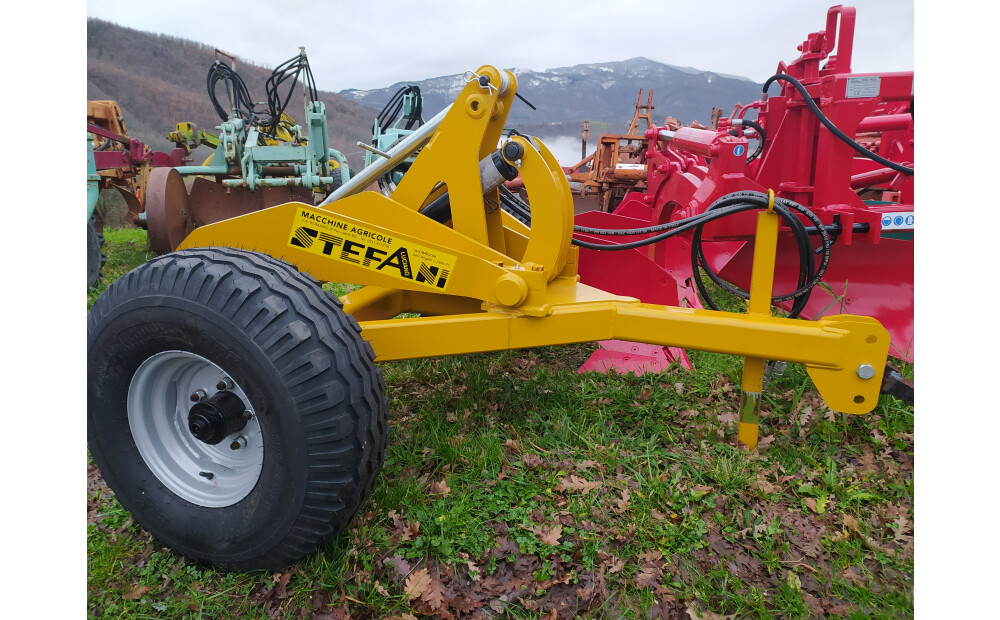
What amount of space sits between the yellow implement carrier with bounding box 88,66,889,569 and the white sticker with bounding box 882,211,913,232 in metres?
1.52

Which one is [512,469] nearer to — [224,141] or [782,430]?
[782,430]

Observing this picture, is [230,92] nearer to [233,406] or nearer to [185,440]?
[185,440]

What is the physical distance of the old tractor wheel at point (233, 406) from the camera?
74.4 inches

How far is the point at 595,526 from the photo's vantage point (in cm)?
225

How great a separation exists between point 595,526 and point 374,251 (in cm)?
139

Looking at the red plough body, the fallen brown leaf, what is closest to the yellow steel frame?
the fallen brown leaf

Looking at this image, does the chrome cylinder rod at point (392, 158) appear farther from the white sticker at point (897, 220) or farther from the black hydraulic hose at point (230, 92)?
the black hydraulic hose at point (230, 92)

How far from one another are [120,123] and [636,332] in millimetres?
11324

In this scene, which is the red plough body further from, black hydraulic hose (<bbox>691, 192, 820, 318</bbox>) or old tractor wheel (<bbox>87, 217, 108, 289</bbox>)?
old tractor wheel (<bbox>87, 217, 108, 289</bbox>)

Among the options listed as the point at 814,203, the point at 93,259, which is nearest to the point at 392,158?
the point at 814,203

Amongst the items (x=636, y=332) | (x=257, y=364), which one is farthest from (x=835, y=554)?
(x=257, y=364)

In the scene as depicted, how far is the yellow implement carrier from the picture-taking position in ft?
6.27

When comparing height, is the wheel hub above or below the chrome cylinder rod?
below

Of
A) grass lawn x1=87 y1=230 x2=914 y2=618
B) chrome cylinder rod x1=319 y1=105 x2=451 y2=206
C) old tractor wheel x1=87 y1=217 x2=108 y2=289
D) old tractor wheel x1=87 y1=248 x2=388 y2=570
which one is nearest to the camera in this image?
old tractor wheel x1=87 y1=248 x2=388 y2=570
